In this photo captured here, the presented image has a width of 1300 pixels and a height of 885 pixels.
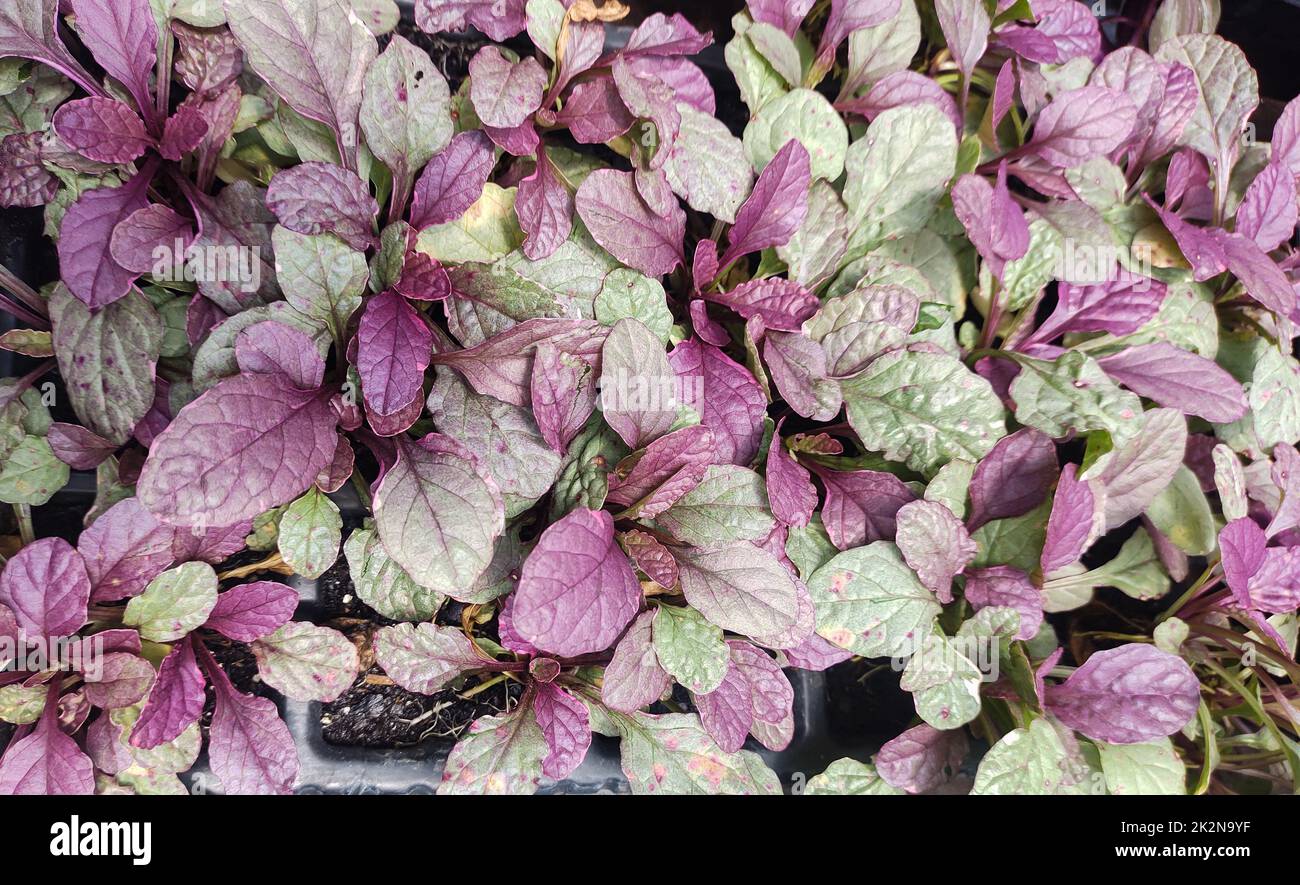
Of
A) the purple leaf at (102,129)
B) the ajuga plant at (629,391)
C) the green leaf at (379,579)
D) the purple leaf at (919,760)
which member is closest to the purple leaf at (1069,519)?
the ajuga plant at (629,391)

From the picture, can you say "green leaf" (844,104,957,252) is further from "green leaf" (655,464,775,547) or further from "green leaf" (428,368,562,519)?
"green leaf" (428,368,562,519)

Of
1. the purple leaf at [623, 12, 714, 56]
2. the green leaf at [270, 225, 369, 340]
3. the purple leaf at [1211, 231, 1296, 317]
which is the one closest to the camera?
the green leaf at [270, 225, 369, 340]

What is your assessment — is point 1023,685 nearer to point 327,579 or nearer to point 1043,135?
point 1043,135

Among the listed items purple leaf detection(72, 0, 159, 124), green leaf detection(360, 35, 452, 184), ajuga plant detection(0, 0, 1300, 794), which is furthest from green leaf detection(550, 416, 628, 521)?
purple leaf detection(72, 0, 159, 124)

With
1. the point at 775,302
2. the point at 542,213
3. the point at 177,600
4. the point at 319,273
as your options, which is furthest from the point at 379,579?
the point at 775,302

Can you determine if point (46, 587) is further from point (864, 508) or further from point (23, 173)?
point (864, 508)
